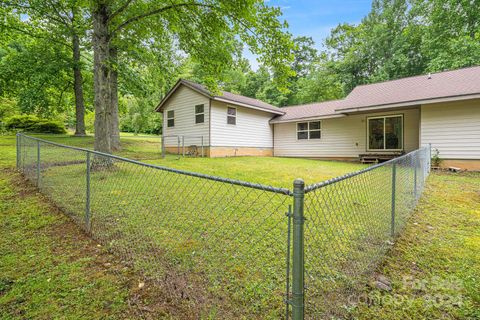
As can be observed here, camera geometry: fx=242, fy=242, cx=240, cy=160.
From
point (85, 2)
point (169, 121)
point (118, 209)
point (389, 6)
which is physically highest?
point (389, 6)

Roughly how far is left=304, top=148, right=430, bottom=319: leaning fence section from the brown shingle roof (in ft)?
24.1

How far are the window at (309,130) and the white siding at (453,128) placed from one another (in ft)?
17.2

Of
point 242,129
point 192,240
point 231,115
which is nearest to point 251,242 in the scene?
point 192,240

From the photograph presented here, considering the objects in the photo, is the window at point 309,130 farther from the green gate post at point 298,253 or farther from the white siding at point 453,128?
the green gate post at point 298,253

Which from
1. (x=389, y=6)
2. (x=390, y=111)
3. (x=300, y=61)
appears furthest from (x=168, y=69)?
(x=389, y=6)

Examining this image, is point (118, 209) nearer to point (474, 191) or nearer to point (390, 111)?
point (474, 191)

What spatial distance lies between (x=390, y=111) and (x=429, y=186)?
6364 mm

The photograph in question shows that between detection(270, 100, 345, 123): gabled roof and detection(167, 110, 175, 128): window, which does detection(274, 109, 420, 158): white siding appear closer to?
detection(270, 100, 345, 123): gabled roof

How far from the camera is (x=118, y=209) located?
3.90 m

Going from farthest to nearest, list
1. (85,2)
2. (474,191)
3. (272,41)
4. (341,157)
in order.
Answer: (341,157)
(272,41)
(85,2)
(474,191)

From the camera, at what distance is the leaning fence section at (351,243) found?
6.27 feet

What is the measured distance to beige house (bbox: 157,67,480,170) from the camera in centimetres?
902

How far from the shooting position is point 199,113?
41.5 ft

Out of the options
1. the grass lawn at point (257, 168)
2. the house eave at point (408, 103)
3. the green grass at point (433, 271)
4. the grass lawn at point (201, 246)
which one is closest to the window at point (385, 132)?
the house eave at point (408, 103)
